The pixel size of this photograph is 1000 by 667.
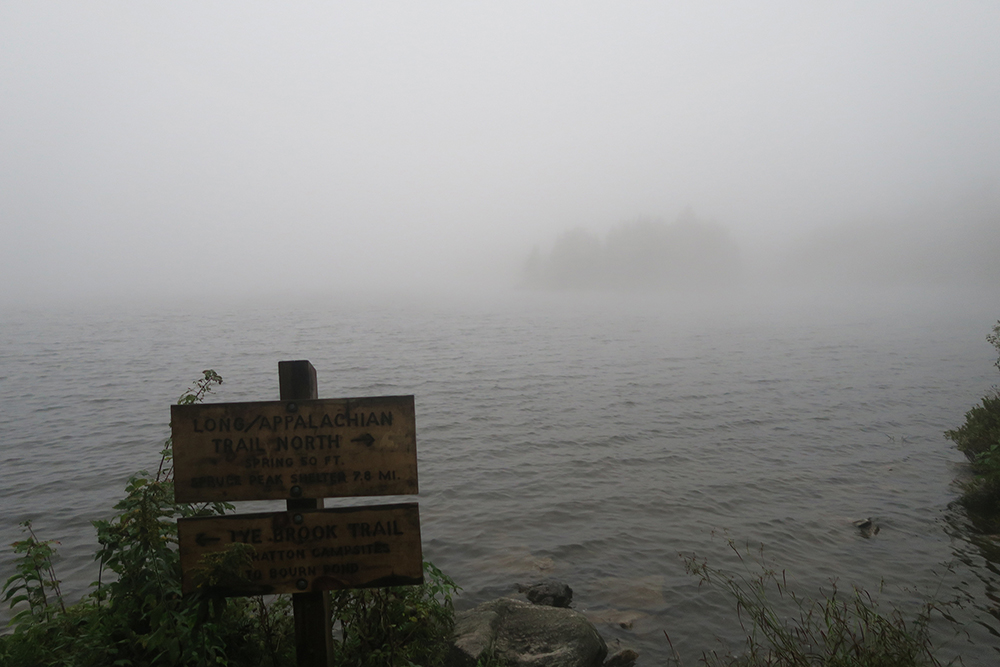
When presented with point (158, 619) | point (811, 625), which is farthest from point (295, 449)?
point (811, 625)

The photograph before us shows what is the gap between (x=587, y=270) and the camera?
580 ft

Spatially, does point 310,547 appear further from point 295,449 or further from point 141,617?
point 141,617

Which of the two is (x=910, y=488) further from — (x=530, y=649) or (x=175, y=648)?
(x=175, y=648)

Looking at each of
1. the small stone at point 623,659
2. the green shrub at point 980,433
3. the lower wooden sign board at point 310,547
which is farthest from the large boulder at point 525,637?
the green shrub at point 980,433

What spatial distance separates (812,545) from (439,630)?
21.6ft

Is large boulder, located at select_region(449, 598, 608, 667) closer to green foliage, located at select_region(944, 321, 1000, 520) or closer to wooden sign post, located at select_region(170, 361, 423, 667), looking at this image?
wooden sign post, located at select_region(170, 361, 423, 667)

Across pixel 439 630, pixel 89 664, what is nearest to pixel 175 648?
pixel 89 664

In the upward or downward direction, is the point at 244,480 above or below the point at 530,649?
above

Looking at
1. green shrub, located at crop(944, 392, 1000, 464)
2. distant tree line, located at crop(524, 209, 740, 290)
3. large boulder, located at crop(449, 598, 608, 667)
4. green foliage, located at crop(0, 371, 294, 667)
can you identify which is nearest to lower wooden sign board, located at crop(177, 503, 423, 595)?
green foliage, located at crop(0, 371, 294, 667)

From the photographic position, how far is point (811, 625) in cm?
734

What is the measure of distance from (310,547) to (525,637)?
343 centimetres

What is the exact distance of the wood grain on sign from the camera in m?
3.83

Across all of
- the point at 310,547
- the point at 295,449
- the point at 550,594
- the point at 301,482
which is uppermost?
the point at 295,449

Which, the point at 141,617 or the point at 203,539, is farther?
the point at 141,617
